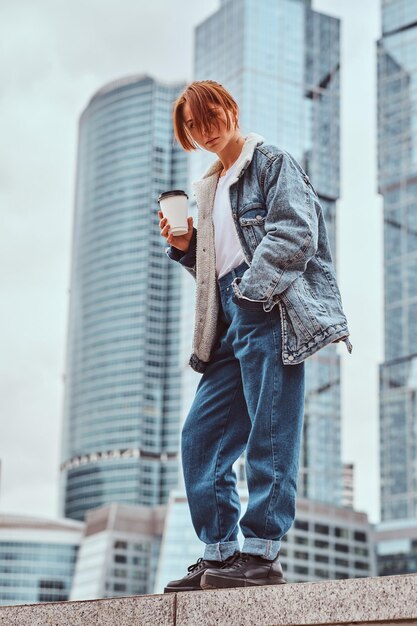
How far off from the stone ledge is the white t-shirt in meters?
1.31

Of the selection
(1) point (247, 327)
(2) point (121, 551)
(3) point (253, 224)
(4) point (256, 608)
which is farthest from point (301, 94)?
(4) point (256, 608)

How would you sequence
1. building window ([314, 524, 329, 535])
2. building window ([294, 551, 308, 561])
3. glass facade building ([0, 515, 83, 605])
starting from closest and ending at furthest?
building window ([294, 551, 308, 561]), building window ([314, 524, 329, 535]), glass facade building ([0, 515, 83, 605])

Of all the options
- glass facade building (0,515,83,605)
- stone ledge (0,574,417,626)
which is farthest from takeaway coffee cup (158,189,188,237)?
glass facade building (0,515,83,605)

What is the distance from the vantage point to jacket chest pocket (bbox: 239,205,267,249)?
13.3ft

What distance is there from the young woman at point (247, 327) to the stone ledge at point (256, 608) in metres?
0.35

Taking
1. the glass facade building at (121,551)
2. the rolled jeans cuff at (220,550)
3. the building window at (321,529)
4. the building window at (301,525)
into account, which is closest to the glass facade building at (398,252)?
the building window at (321,529)

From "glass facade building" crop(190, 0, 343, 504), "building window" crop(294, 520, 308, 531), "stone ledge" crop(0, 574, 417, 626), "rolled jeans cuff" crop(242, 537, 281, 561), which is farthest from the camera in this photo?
"glass facade building" crop(190, 0, 343, 504)

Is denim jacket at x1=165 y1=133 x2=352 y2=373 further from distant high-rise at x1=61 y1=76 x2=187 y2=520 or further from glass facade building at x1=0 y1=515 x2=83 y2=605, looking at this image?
distant high-rise at x1=61 y1=76 x2=187 y2=520

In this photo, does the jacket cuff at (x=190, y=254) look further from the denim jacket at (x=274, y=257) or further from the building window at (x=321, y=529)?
the building window at (x=321, y=529)

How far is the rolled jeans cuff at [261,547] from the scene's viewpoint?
149 inches

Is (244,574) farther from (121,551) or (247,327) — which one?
(121,551)

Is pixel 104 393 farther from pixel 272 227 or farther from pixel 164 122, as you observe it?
pixel 272 227

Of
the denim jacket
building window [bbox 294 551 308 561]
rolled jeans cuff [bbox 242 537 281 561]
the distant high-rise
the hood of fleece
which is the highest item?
the distant high-rise

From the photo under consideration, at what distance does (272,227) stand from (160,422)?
12711cm
